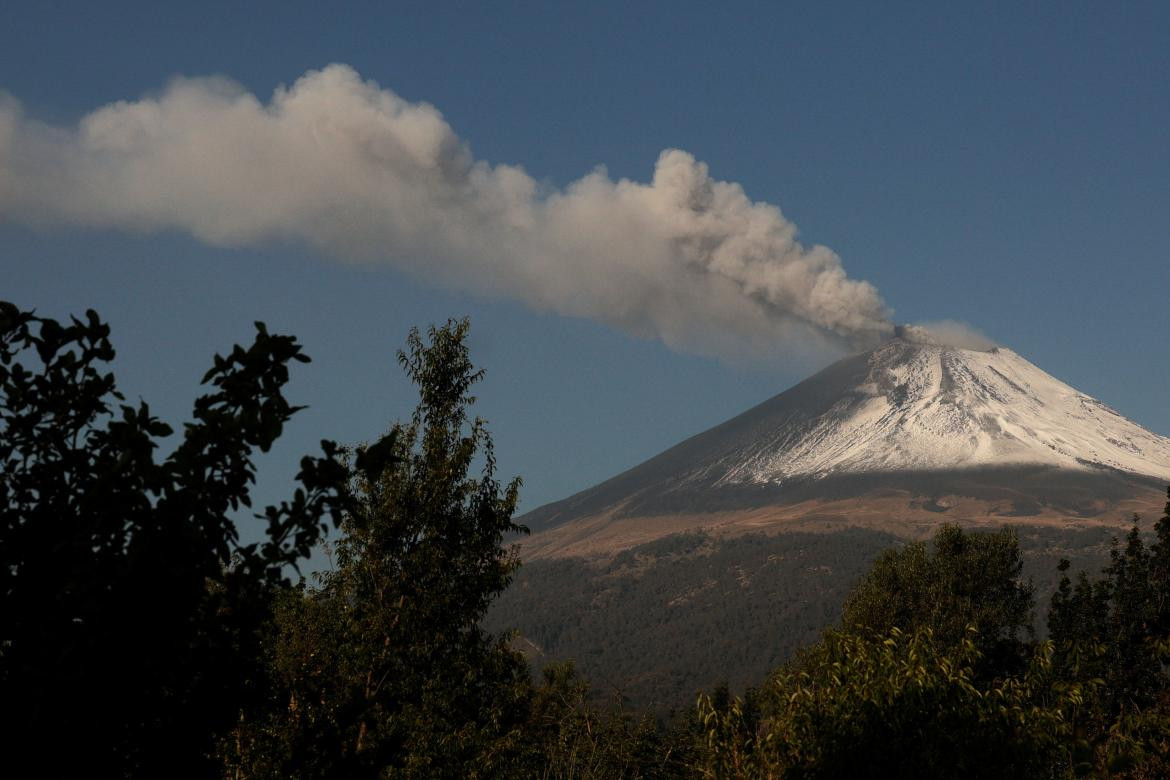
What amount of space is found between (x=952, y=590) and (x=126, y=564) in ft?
203

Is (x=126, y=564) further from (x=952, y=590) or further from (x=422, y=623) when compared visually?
(x=952, y=590)

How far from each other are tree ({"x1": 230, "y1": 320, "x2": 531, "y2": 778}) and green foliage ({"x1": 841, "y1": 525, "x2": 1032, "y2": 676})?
45257mm

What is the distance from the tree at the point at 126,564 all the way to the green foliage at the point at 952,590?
57.2 meters

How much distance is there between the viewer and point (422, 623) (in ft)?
52.4

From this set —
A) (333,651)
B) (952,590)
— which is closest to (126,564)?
→ (333,651)

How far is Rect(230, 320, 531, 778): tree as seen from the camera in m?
15.0

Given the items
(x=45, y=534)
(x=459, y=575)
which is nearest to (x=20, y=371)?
(x=45, y=534)

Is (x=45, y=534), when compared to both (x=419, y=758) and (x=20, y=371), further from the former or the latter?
(x=419, y=758)

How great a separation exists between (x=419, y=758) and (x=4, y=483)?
11.2m

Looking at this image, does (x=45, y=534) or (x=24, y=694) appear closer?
(x=24, y=694)

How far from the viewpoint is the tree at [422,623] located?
49.4 ft

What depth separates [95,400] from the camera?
4691 millimetres

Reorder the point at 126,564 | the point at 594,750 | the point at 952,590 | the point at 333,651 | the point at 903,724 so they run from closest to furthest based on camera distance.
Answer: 1. the point at 126,564
2. the point at 903,724
3. the point at 594,750
4. the point at 333,651
5. the point at 952,590

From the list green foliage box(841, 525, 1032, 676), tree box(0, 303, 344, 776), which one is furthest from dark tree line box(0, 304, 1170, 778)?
green foliage box(841, 525, 1032, 676)
